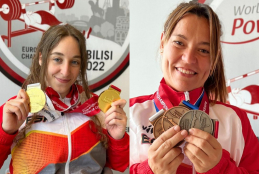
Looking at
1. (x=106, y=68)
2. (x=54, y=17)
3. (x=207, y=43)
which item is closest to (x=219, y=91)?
(x=207, y=43)

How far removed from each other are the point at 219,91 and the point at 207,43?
0.17 meters

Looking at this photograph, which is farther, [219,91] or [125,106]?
[219,91]

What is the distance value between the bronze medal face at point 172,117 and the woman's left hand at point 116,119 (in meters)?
0.09

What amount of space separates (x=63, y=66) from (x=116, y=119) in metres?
0.14

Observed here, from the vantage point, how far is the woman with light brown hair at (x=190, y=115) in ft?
1.75

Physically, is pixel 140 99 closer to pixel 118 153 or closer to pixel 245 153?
pixel 118 153

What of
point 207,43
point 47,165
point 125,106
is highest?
point 207,43

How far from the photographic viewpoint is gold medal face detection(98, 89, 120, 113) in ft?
1.98

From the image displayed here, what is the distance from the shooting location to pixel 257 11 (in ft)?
3.20

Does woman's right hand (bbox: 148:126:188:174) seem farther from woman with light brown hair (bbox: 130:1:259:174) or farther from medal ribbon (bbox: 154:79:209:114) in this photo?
medal ribbon (bbox: 154:79:209:114)

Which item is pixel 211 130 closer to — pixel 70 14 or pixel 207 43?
pixel 207 43

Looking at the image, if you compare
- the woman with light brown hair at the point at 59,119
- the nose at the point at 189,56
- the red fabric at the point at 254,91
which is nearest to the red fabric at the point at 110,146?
the woman with light brown hair at the point at 59,119

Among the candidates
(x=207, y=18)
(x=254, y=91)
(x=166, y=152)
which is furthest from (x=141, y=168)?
(x=254, y=91)

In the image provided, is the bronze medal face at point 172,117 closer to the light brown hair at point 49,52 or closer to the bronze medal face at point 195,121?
the bronze medal face at point 195,121
